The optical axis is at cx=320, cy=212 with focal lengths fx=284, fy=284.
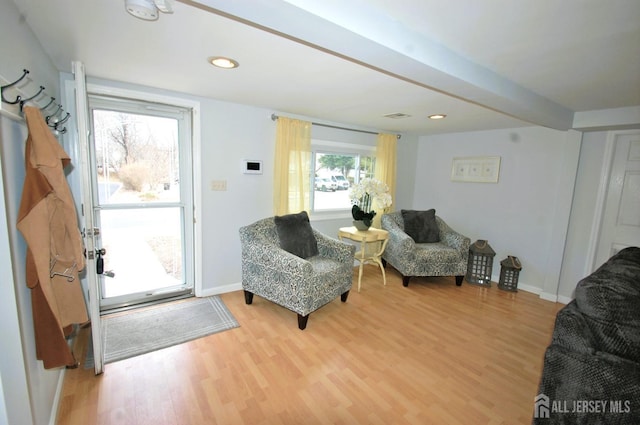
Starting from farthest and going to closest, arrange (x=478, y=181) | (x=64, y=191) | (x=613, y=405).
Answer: (x=478, y=181) < (x=64, y=191) < (x=613, y=405)

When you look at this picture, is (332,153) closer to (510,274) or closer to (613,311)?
(510,274)

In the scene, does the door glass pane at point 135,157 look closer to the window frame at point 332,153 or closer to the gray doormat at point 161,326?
the gray doormat at point 161,326

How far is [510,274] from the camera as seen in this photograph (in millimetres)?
3605

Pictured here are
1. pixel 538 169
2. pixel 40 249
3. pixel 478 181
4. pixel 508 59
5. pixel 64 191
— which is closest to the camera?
pixel 40 249

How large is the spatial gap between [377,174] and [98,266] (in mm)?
3502

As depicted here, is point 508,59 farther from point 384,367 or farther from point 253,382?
point 253,382

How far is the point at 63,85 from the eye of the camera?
224 centimetres

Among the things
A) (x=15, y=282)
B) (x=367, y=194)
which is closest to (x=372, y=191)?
(x=367, y=194)

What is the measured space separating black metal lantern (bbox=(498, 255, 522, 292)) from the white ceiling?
1.80 m

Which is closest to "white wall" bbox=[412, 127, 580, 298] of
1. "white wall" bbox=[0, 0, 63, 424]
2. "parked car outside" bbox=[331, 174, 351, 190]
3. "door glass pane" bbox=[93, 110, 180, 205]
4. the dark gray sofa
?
"parked car outside" bbox=[331, 174, 351, 190]

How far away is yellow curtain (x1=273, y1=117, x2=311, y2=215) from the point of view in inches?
130

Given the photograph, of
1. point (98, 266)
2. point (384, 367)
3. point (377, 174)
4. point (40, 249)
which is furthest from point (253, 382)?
point (377, 174)

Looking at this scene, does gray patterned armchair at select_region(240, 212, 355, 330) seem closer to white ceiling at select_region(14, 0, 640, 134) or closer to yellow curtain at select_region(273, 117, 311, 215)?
yellow curtain at select_region(273, 117, 311, 215)

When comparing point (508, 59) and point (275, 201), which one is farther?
point (275, 201)
